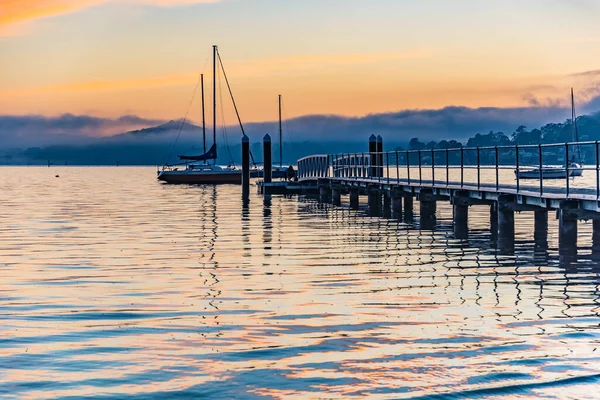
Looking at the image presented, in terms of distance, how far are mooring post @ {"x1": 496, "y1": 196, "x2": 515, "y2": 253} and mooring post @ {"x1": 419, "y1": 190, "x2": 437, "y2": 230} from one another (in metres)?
5.23

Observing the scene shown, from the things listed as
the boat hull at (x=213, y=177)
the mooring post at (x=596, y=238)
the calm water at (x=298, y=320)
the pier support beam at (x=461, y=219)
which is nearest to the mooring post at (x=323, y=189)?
the pier support beam at (x=461, y=219)

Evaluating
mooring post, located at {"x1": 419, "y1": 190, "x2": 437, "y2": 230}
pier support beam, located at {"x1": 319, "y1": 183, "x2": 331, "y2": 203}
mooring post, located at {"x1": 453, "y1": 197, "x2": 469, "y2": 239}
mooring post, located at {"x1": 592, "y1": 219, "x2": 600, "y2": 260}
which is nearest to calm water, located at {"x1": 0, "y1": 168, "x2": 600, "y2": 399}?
mooring post, located at {"x1": 592, "y1": 219, "x2": 600, "y2": 260}

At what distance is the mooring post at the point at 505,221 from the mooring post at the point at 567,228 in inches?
103

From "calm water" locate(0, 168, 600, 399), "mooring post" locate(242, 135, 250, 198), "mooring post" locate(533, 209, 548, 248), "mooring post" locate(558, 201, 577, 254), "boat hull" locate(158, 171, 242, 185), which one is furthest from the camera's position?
"boat hull" locate(158, 171, 242, 185)

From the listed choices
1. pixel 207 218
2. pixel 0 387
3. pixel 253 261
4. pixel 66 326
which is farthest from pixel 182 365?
pixel 207 218

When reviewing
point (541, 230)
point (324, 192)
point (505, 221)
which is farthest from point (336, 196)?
point (541, 230)

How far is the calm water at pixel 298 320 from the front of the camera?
976 cm

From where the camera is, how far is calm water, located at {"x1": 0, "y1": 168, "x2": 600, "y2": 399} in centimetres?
976

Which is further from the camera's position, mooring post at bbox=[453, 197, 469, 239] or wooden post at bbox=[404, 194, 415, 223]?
wooden post at bbox=[404, 194, 415, 223]

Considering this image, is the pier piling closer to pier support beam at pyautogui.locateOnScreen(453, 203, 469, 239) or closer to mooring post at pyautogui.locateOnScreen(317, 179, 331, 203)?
pier support beam at pyautogui.locateOnScreen(453, 203, 469, 239)

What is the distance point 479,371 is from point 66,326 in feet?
19.4

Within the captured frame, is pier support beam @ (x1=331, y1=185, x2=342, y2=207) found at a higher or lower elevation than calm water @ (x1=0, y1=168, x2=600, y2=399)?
higher

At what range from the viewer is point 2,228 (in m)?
33.2

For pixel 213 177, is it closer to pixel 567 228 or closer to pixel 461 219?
pixel 461 219
